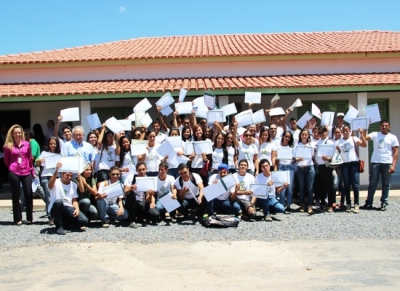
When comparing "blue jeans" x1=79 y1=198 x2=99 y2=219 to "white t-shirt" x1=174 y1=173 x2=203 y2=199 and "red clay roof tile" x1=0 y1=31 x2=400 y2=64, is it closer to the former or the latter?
"white t-shirt" x1=174 y1=173 x2=203 y2=199

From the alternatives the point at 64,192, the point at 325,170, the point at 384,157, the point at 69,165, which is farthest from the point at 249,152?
the point at 64,192

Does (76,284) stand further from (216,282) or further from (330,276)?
(330,276)

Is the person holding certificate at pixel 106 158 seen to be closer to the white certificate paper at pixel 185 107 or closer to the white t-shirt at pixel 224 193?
the white certificate paper at pixel 185 107

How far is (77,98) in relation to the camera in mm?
11547

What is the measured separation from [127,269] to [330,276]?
2203 mm

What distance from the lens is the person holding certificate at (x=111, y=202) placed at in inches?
300

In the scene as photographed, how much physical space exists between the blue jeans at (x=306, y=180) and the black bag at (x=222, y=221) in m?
1.76

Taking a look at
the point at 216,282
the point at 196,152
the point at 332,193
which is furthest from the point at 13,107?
the point at 216,282

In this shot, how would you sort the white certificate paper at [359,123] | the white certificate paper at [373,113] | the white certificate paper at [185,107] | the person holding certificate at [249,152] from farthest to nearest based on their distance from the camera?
the white certificate paper at [185,107], the white certificate paper at [373,113], the white certificate paper at [359,123], the person holding certificate at [249,152]

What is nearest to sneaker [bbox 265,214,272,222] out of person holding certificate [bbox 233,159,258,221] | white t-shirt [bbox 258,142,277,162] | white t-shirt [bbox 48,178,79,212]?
person holding certificate [bbox 233,159,258,221]

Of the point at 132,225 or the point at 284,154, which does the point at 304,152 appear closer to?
the point at 284,154

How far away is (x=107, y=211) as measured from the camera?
7.84 m

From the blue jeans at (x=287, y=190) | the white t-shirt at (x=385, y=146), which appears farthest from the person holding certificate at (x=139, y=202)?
the white t-shirt at (x=385, y=146)

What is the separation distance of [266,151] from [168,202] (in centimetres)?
210
